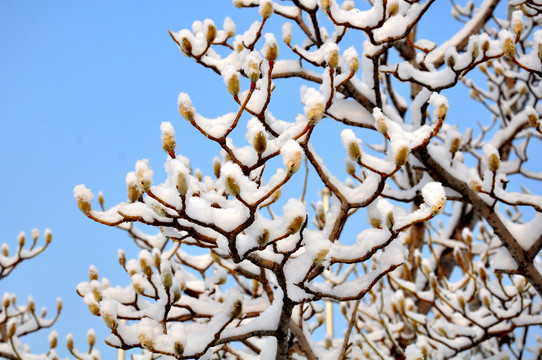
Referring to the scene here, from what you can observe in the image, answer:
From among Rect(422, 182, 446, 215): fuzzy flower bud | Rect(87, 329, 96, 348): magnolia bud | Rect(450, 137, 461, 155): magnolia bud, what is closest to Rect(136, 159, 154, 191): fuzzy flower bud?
Rect(422, 182, 446, 215): fuzzy flower bud

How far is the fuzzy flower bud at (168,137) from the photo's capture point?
164cm

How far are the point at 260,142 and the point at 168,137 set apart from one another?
0.31 m

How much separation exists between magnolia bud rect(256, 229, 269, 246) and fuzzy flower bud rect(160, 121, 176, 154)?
421 millimetres

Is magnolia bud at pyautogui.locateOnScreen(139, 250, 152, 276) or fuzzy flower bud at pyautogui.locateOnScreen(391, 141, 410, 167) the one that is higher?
fuzzy flower bud at pyautogui.locateOnScreen(391, 141, 410, 167)

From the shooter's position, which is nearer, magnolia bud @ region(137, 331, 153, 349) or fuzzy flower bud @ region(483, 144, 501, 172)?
magnolia bud @ region(137, 331, 153, 349)

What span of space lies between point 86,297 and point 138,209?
814mm

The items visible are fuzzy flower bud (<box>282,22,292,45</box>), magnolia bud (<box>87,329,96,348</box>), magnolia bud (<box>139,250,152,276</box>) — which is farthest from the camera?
magnolia bud (<box>87,329,96,348</box>)

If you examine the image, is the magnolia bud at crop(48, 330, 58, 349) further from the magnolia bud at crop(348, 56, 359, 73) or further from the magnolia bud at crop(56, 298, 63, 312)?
the magnolia bud at crop(348, 56, 359, 73)

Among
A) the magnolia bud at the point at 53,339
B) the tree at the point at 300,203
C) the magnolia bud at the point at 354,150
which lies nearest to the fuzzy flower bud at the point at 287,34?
the tree at the point at 300,203

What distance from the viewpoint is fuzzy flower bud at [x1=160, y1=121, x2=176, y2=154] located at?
164cm

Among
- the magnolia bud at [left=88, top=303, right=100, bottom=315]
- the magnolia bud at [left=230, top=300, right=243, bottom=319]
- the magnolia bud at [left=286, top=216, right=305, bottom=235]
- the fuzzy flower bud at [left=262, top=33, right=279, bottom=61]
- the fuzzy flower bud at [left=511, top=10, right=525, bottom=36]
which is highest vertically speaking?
the fuzzy flower bud at [left=511, top=10, right=525, bottom=36]

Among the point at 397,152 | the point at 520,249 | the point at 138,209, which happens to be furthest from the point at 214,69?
the point at 520,249

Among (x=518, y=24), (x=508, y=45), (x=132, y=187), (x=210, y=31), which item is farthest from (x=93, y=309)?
(x=518, y=24)

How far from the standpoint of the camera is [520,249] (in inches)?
101
